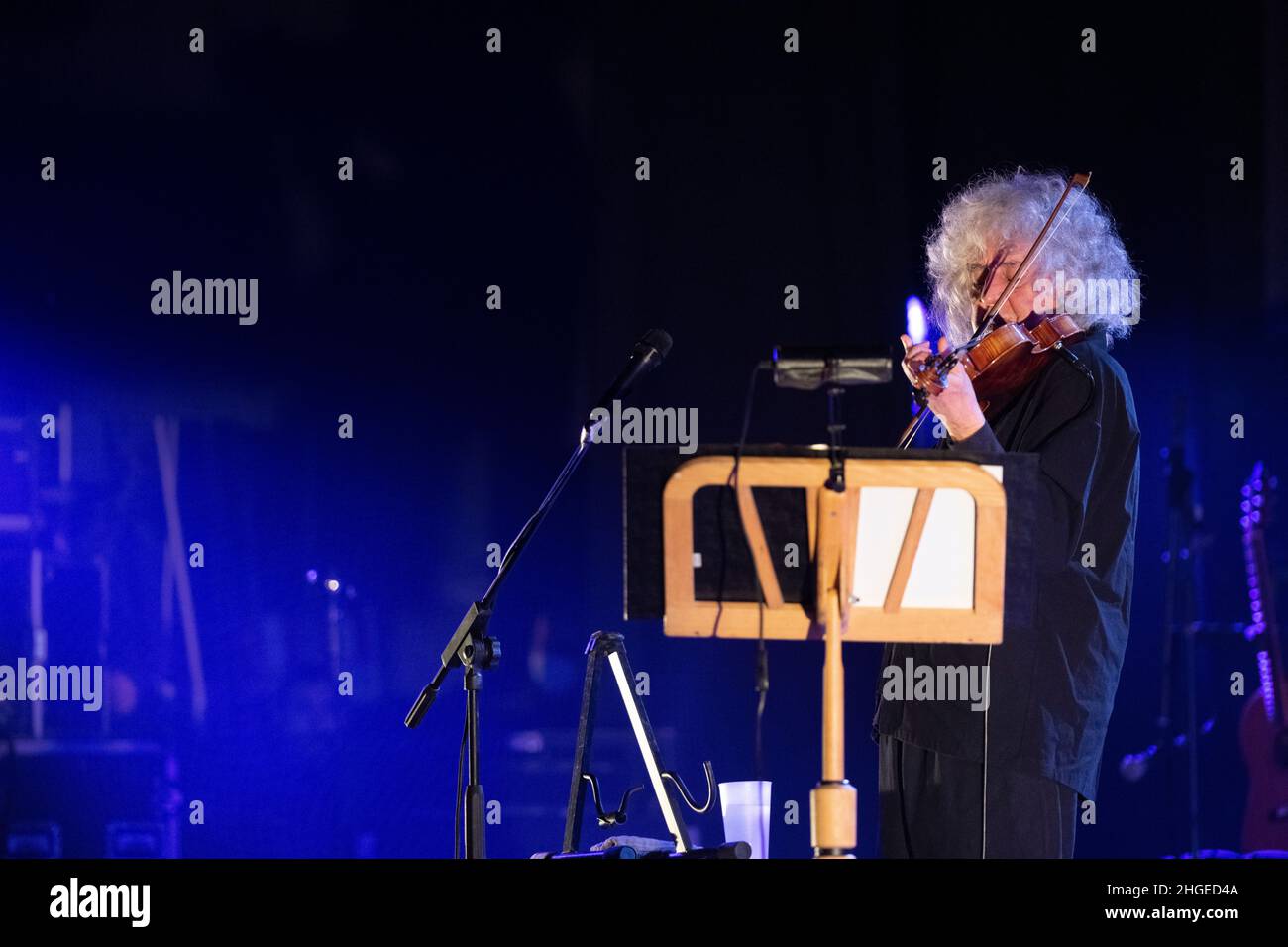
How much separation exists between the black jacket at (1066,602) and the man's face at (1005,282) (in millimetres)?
217

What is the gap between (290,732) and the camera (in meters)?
4.25

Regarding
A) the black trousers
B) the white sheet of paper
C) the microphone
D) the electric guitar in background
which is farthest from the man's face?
the electric guitar in background

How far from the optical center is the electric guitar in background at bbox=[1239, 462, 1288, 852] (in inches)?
158

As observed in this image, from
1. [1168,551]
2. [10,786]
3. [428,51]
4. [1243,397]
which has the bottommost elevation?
[10,786]

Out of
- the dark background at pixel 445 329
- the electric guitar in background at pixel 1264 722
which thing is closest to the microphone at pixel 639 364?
the dark background at pixel 445 329

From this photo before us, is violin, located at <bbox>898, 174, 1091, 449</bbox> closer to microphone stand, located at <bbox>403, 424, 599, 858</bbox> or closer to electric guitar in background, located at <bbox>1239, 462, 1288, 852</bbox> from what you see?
microphone stand, located at <bbox>403, 424, 599, 858</bbox>

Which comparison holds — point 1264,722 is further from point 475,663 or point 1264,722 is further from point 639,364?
point 475,663

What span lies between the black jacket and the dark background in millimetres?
1588

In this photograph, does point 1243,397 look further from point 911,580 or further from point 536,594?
point 911,580

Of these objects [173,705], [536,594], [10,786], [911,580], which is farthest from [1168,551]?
[10,786]

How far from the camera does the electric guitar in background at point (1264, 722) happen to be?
4012mm

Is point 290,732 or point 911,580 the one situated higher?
point 911,580

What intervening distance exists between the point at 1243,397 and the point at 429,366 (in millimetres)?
2362
